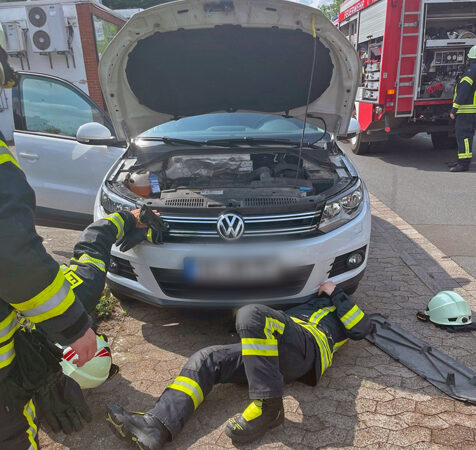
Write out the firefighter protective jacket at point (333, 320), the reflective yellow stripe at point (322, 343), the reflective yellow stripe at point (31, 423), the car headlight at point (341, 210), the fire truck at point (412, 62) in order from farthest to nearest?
the fire truck at point (412, 62), the car headlight at point (341, 210), the firefighter protective jacket at point (333, 320), the reflective yellow stripe at point (322, 343), the reflective yellow stripe at point (31, 423)

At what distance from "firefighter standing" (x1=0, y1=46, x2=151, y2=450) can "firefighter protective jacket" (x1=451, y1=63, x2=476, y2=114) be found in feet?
25.1

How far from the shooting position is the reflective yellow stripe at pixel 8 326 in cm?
151

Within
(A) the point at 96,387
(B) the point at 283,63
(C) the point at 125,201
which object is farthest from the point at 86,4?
(A) the point at 96,387

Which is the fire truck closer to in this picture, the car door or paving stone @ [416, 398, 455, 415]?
the car door

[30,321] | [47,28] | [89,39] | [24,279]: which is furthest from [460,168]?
[47,28]

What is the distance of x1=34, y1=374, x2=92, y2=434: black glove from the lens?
6.03 ft

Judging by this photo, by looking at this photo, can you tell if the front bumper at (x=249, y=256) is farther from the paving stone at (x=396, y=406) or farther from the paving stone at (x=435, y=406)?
the paving stone at (x=435, y=406)

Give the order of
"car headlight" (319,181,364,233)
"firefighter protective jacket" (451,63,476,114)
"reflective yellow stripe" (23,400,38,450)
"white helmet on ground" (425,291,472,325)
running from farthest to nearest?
"firefighter protective jacket" (451,63,476,114) < "white helmet on ground" (425,291,472,325) < "car headlight" (319,181,364,233) < "reflective yellow stripe" (23,400,38,450)

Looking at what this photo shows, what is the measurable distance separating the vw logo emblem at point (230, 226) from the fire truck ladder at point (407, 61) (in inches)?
259

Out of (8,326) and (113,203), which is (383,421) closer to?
(8,326)

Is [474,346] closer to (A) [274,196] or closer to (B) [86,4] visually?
(A) [274,196]

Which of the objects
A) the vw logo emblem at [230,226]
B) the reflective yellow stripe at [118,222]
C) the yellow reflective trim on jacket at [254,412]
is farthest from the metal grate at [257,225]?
the yellow reflective trim on jacket at [254,412]

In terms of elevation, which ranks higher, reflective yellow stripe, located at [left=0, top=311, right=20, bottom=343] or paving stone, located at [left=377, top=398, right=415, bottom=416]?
reflective yellow stripe, located at [left=0, top=311, right=20, bottom=343]

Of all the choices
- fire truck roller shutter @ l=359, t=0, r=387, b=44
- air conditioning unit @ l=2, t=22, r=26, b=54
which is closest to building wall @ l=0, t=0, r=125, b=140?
air conditioning unit @ l=2, t=22, r=26, b=54
